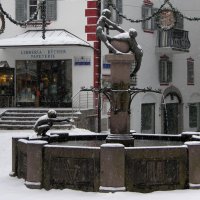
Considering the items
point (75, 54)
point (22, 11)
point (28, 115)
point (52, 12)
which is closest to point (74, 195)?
point (28, 115)

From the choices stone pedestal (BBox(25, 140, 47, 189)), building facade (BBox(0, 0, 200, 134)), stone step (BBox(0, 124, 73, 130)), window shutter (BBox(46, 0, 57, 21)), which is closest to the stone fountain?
stone pedestal (BBox(25, 140, 47, 189))

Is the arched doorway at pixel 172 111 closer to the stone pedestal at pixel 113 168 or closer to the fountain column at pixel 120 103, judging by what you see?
the fountain column at pixel 120 103

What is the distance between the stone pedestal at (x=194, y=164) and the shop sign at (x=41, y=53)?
58.8ft

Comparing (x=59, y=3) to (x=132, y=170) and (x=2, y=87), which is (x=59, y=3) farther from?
(x=132, y=170)

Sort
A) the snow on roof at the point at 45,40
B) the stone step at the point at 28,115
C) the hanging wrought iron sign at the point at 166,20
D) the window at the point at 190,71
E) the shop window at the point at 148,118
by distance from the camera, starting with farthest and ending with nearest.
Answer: the window at the point at 190,71, the shop window at the point at 148,118, the hanging wrought iron sign at the point at 166,20, the snow on roof at the point at 45,40, the stone step at the point at 28,115

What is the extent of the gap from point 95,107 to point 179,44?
8639mm

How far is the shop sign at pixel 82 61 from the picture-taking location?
2959 centimetres

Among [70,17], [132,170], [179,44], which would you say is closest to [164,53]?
[179,44]

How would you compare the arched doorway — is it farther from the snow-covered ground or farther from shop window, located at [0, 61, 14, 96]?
the snow-covered ground

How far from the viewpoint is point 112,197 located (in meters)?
11.9

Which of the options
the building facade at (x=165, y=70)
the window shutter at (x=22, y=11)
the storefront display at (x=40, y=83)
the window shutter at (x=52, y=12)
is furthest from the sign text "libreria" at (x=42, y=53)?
the building facade at (x=165, y=70)

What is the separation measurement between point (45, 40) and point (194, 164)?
1721 centimetres

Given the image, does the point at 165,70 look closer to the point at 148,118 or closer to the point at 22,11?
the point at 148,118

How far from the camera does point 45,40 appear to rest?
94.2 ft
